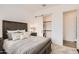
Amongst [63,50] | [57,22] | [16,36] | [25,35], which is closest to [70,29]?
[57,22]

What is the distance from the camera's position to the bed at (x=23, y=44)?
4.09ft

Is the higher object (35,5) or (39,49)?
(35,5)

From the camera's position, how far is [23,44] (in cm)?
135

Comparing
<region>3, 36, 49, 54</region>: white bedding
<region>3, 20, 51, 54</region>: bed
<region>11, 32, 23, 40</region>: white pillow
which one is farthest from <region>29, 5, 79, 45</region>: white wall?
<region>11, 32, 23, 40</region>: white pillow

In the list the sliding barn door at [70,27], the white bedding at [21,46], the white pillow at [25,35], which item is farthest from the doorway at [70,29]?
the white pillow at [25,35]

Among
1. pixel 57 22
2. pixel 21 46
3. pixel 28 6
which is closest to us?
pixel 21 46

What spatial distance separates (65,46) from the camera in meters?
1.56

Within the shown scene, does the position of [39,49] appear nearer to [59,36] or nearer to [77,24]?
[59,36]

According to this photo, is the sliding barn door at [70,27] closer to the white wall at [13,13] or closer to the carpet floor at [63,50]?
the carpet floor at [63,50]

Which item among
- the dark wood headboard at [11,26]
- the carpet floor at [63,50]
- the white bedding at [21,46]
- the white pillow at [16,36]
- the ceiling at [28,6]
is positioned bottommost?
the carpet floor at [63,50]

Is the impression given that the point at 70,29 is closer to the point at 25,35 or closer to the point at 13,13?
the point at 25,35

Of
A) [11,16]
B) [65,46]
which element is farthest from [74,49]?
[11,16]
